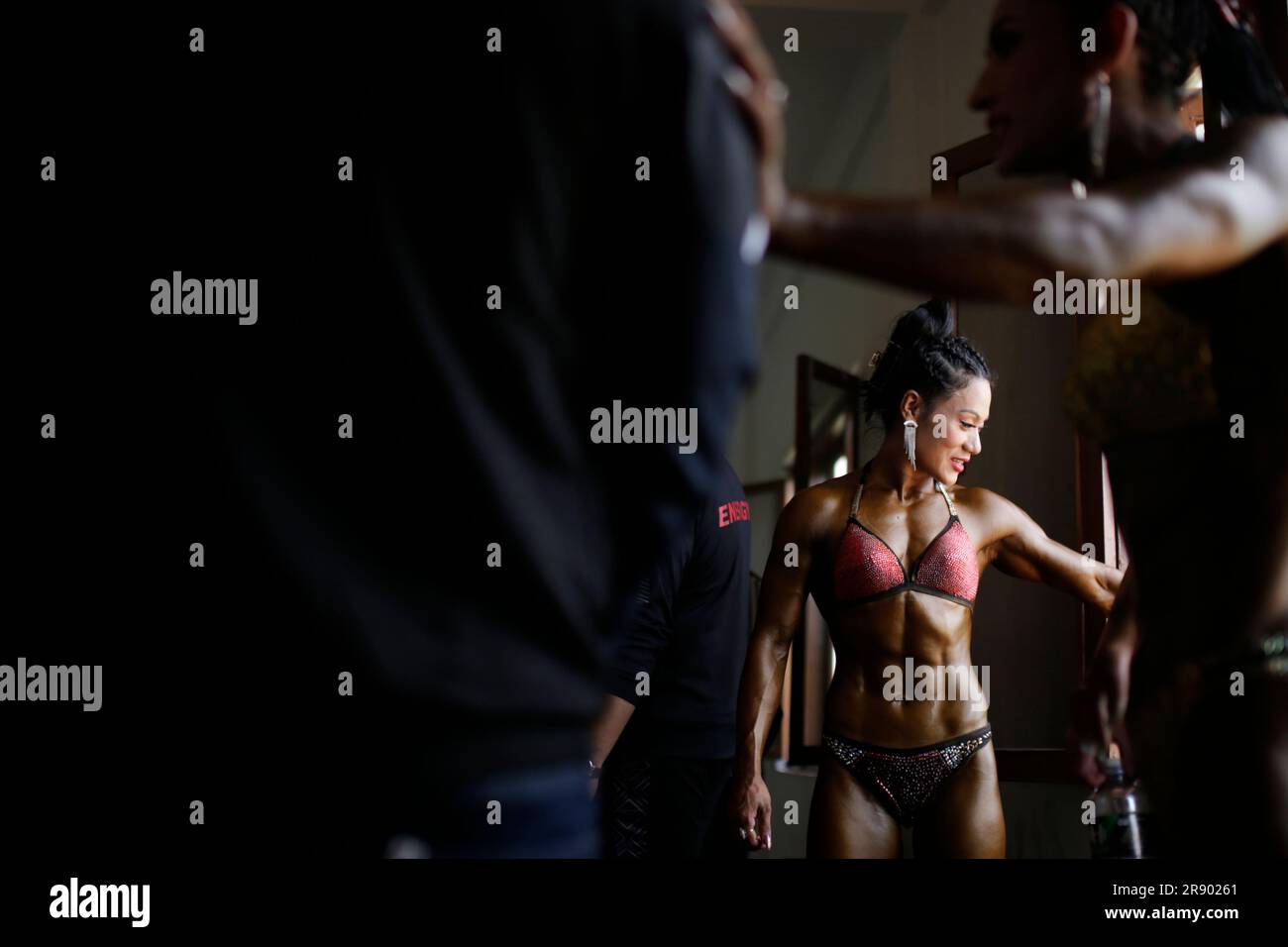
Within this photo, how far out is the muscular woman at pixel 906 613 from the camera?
7.13 feet

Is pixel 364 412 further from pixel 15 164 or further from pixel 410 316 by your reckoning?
pixel 15 164

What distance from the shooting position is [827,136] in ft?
12.7

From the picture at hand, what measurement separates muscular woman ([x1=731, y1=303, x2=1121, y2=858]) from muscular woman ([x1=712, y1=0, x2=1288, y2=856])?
0.85 m

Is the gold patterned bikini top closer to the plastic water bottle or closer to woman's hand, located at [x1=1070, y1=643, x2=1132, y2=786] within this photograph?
woman's hand, located at [x1=1070, y1=643, x2=1132, y2=786]

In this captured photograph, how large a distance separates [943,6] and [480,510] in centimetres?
295

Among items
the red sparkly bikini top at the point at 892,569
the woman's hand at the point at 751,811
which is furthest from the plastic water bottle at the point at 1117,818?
the woman's hand at the point at 751,811

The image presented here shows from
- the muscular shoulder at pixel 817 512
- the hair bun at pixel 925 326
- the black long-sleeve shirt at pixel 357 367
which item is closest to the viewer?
the black long-sleeve shirt at pixel 357 367

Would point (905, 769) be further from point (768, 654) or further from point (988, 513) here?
point (988, 513)

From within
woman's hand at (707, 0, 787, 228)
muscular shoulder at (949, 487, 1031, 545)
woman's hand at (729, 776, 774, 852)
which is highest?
woman's hand at (707, 0, 787, 228)

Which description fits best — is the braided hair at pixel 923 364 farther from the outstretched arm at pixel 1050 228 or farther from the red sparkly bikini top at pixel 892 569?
the outstretched arm at pixel 1050 228

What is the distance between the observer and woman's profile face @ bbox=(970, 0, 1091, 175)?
4.05 ft

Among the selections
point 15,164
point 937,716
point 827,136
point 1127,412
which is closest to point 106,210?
point 15,164

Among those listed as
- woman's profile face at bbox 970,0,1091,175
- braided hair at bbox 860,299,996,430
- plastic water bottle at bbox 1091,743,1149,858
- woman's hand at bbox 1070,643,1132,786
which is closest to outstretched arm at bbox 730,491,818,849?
braided hair at bbox 860,299,996,430

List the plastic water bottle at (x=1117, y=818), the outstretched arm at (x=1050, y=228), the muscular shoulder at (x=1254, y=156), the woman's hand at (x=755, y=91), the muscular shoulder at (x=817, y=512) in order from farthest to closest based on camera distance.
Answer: the muscular shoulder at (x=817, y=512), the plastic water bottle at (x=1117, y=818), the muscular shoulder at (x=1254, y=156), the outstretched arm at (x=1050, y=228), the woman's hand at (x=755, y=91)
